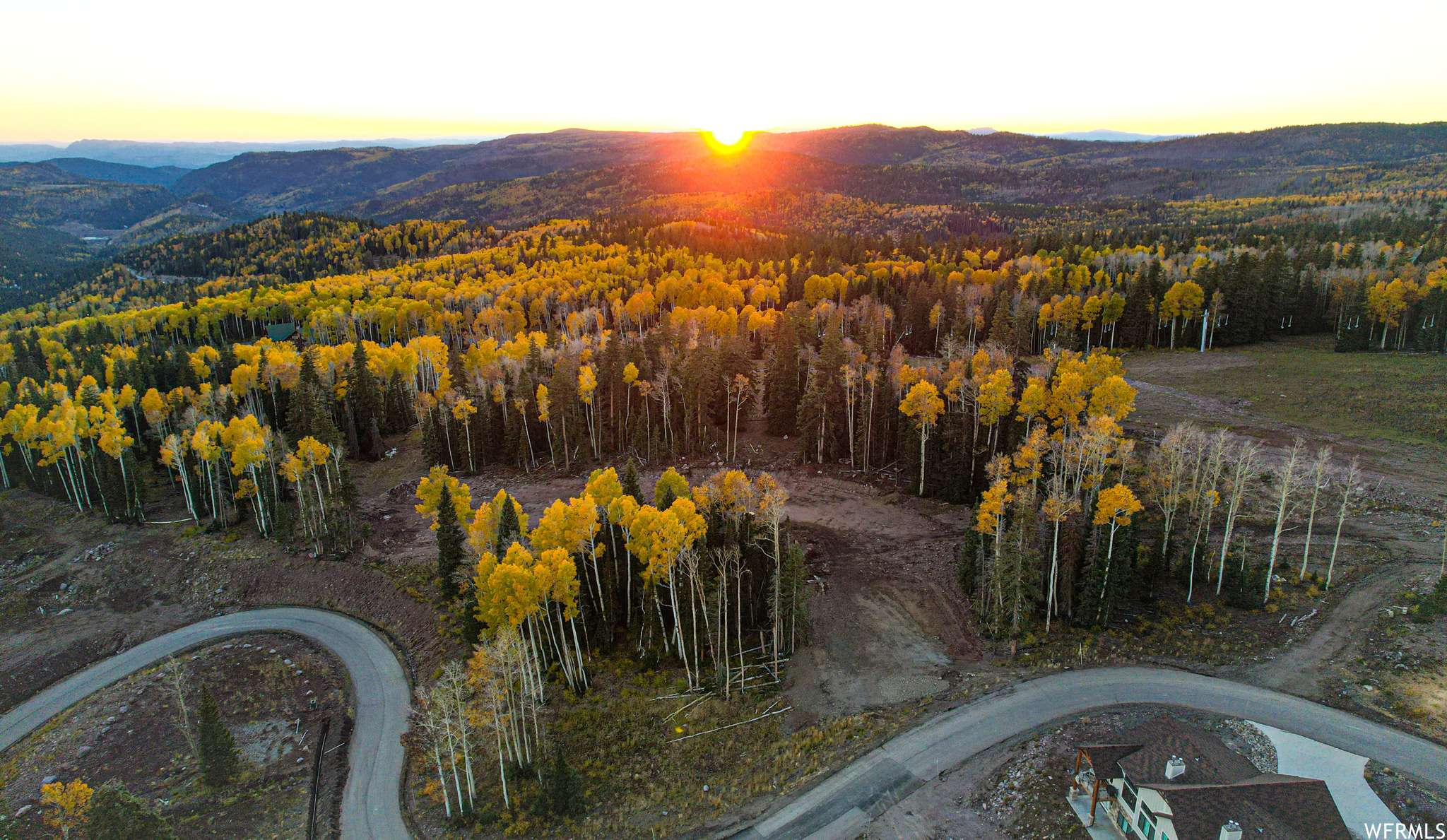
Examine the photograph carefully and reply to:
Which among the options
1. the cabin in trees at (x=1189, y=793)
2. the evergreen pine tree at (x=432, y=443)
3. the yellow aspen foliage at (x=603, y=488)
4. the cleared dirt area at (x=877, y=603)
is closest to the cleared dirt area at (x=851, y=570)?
the cleared dirt area at (x=877, y=603)

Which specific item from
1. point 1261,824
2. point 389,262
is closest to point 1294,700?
point 1261,824

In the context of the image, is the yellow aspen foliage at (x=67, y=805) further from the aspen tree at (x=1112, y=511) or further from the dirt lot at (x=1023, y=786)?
the aspen tree at (x=1112, y=511)

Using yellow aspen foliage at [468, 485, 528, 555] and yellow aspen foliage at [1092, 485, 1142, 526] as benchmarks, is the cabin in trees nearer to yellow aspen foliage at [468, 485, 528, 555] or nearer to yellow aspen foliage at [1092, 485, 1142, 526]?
yellow aspen foliage at [1092, 485, 1142, 526]

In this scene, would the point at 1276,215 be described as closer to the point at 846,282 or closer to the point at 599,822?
the point at 846,282

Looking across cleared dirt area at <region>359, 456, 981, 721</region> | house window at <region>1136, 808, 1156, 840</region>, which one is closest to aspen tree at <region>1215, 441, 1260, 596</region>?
cleared dirt area at <region>359, 456, 981, 721</region>

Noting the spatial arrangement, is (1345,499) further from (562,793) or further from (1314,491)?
(562,793)

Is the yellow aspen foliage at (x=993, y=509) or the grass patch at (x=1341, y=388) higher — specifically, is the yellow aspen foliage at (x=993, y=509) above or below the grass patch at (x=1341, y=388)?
above

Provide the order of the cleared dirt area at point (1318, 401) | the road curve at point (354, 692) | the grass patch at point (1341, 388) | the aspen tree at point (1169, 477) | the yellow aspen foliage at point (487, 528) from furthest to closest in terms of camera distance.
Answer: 1. the grass patch at point (1341, 388)
2. the cleared dirt area at point (1318, 401)
3. the aspen tree at point (1169, 477)
4. the yellow aspen foliage at point (487, 528)
5. the road curve at point (354, 692)
